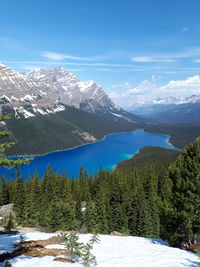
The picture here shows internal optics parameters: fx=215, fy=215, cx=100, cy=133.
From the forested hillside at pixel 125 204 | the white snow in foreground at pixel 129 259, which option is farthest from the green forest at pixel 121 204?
the white snow in foreground at pixel 129 259

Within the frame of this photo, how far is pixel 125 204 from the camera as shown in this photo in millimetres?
81000

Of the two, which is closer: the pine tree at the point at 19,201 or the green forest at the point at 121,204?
the green forest at the point at 121,204

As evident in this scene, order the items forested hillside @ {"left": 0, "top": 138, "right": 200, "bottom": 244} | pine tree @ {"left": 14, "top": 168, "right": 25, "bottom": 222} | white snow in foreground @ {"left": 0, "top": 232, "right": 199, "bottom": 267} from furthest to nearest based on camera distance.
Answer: pine tree @ {"left": 14, "top": 168, "right": 25, "bottom": 222}
forested hillside @ {"left": 0, "top": 138, "right": 200, "bottom": 244}
white snow in foreground @ {"left": 0, "top": 232, "right": 199, "bottom": 267}

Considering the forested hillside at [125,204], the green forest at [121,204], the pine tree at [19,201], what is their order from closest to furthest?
the green forest at [121,204] < the forested hillside at [125,204] < the pine tree at [19,201]

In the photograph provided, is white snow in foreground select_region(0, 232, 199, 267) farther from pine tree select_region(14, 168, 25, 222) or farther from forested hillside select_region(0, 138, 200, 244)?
pine tree select_region(14, 168, 25, 222)

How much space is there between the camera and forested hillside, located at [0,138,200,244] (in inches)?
1125

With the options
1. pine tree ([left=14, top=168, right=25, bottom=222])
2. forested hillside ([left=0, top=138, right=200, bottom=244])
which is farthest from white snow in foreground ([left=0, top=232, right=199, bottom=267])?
pine tree ([left=14, top=168, right=25, bottom=222])

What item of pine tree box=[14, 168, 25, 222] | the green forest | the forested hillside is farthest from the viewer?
pine tree box=[14, 168, 25, 222]

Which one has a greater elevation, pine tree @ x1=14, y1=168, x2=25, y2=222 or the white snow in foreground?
the white snow in foreground

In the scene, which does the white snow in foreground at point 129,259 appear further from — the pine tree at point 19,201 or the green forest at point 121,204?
the pine tree at point 19,201

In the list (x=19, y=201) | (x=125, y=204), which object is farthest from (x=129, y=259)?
(x=19, y=201)

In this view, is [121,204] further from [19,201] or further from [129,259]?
[129,259]

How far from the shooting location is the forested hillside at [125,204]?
28.6m

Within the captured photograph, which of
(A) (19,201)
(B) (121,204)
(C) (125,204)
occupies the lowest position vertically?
(B) (121,204)
